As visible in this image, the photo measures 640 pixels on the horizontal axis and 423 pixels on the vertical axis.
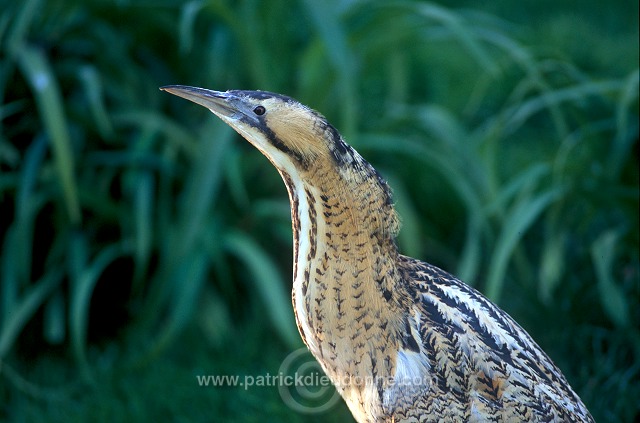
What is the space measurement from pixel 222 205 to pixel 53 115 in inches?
30.2

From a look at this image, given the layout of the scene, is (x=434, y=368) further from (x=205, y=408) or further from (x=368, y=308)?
(x=205, y=408)

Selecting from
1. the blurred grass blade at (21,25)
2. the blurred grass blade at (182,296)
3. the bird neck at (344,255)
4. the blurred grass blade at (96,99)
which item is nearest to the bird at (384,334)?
the bird neck at (344,255)

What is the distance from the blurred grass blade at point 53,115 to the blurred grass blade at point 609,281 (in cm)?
183

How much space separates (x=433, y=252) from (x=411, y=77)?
4.36 feet

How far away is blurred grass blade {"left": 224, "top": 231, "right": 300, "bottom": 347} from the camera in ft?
10.4

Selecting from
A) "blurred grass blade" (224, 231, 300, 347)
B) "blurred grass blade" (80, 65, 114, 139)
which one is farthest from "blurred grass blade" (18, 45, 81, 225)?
"blurred grass blade" (224, 231, 300, 347)

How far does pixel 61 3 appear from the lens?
3557 mm

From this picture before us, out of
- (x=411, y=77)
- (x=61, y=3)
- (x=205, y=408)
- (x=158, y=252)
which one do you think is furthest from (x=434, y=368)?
(x=411, y=77)

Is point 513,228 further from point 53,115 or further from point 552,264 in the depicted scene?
point 53,115

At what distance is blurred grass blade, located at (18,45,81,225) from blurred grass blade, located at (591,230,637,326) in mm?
1834

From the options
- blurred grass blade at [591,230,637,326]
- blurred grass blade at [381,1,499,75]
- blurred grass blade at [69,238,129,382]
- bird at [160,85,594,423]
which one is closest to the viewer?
bird at [160,85,594,423]

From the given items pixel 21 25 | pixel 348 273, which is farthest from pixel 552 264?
pixel 21 25

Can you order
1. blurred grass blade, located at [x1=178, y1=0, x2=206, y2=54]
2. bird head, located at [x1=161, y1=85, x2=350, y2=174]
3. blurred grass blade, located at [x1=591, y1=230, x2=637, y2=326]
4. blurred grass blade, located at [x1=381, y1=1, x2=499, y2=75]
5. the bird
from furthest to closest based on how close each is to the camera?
1. blurred grass blade, located at [x1=381, y1=1, x2=499, y2=75]
2. blurred grass blade, located at [x1=178, y1=0, x2=206, y2=54]
3. blurred grass blade, located at [x1=591, y1=230, x2=637, y2=326]
4. the bird
5. bird head, located at [x1=161, y1=85, x2=350, y2=174]

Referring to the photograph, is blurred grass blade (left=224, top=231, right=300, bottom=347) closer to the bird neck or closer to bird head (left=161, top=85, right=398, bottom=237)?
the bird neck
